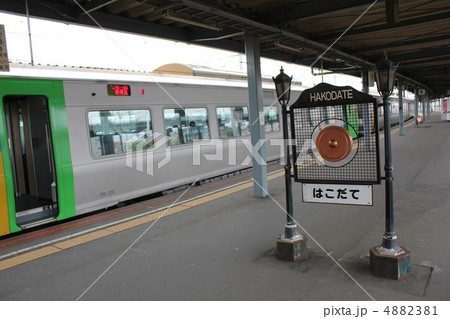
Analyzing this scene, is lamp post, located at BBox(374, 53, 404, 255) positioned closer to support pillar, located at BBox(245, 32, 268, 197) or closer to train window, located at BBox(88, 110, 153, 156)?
support pillar, located at BBox(245, 32, 268, 197)

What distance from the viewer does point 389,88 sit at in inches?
143

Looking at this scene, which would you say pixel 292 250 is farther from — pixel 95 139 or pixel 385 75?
pixel 95 139

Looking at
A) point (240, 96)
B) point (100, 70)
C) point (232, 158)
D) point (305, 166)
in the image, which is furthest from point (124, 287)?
point (240, 96)

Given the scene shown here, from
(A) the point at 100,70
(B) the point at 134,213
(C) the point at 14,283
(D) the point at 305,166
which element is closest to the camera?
(C) the point at 14,283

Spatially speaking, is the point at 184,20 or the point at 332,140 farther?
the point at 184,20

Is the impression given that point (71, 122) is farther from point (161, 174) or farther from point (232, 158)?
point (232, 158)

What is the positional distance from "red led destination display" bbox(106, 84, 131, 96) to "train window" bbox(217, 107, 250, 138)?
2.74m

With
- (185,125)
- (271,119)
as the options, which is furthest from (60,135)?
(271,119)

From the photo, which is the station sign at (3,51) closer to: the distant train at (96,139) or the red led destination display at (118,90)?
the distant train at (96,139)

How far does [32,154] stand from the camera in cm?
652

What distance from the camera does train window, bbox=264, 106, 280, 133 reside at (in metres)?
11.1

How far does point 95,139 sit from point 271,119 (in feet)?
20.5

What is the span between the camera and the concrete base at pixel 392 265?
3.41m

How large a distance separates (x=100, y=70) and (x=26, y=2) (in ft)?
6.27
